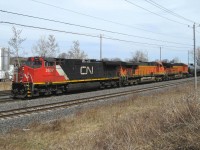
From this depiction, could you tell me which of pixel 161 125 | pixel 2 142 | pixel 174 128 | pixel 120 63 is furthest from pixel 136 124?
pixel 120 63

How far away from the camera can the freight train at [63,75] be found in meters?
24.4

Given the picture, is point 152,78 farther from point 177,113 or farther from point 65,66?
point 177,113

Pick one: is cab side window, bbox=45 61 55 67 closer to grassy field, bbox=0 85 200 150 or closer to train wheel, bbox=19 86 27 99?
train wheel, bbox=19 86 27 99

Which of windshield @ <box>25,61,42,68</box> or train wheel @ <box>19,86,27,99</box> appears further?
windshield @ <box>25,61,42,68</box>

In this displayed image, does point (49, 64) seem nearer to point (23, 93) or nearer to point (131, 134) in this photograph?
point (23, 93)

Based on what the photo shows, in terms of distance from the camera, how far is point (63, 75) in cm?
2716

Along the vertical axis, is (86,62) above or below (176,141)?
above

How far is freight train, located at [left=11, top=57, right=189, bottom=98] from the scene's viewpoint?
24406 millimetres

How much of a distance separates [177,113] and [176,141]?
157 cm

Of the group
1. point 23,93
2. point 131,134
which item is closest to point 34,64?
point 23,93

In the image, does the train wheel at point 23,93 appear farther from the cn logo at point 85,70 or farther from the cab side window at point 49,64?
the cn logo at point 85,70

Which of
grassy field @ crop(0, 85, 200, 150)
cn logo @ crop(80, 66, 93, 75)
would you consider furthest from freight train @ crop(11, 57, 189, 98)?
grassy field @ crop(0, 85, 200, 150)

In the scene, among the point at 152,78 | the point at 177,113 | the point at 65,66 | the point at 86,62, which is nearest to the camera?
the point at 177,113

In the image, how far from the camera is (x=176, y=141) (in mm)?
6645
